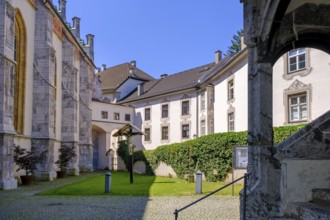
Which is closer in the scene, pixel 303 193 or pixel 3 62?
pixel 303 193

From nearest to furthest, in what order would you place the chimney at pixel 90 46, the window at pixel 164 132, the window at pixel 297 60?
the window at pixel 297 60, the window at pixel 164 132, the chimney at pixel 90 46

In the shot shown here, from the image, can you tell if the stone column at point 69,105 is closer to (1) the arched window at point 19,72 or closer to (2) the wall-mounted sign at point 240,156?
(1) the arched window at point 19,72

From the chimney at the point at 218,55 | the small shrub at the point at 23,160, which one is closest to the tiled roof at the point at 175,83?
the chimney at the point at 218,55

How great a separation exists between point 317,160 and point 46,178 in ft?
60.4

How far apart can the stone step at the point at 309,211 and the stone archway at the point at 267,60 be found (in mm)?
457

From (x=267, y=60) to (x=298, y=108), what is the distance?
14.8 m

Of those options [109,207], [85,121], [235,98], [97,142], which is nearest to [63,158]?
[85,121]

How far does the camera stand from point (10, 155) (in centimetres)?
1633

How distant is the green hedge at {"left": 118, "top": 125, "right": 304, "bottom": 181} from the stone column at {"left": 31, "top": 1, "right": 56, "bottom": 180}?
837cm

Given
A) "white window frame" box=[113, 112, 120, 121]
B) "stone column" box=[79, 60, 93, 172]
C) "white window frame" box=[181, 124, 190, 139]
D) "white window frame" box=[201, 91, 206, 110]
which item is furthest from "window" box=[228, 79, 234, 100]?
"white window frame" box=[113, 112, 120, 121]

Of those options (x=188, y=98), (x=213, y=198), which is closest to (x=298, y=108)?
(x=213, y=198)

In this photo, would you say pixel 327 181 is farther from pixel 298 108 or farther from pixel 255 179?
pixel 298 108

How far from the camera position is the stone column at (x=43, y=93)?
21.5 m

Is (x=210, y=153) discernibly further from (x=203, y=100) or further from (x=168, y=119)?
(x=168, y=119)
